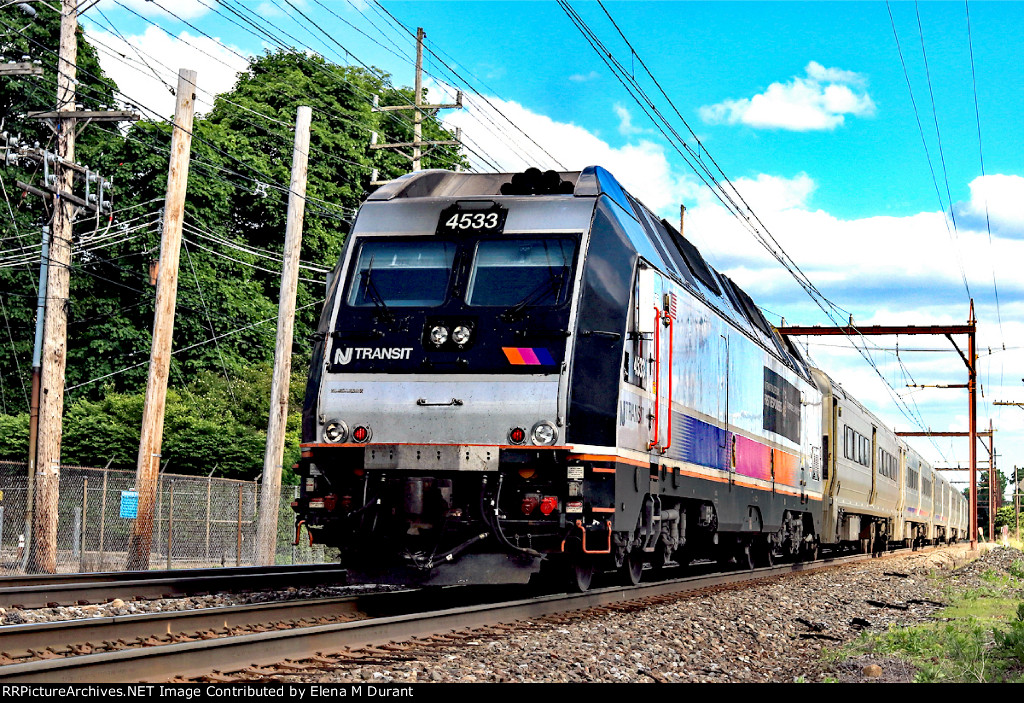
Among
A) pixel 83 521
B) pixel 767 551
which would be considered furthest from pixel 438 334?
pixel 83 521

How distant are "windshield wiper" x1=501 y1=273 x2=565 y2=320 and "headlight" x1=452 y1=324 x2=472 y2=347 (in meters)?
0.37

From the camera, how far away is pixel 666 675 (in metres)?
8.60

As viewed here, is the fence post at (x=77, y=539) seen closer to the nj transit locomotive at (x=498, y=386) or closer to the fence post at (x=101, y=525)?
the fence post at (x=101, y=525)

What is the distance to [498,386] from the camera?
11531 mm

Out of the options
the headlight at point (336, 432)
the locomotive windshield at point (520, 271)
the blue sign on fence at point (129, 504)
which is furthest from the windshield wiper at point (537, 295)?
the blue sign on fence at point (129, 504)

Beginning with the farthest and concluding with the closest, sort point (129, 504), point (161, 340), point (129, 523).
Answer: point (129, 523) → point (161, 340) → point (129, 504)

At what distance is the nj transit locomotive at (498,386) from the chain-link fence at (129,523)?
1133cm

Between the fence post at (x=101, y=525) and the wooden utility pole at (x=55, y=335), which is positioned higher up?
the wooden utility pole at (x=55, y=335)

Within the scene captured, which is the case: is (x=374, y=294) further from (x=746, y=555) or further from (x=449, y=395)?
(x=746, y=555)

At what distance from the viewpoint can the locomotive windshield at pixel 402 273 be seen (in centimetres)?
1228

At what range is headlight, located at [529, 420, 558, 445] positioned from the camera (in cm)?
1132

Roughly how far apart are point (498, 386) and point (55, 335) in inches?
567

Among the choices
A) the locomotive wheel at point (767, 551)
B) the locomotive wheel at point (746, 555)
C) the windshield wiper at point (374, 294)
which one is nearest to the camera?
the windshield wiper at point (374, 294)

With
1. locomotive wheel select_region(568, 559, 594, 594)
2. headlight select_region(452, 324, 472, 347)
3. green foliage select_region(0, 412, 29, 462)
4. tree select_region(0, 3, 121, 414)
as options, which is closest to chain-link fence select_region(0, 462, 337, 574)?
green foliage select_region(0, 412, 29, 462)
